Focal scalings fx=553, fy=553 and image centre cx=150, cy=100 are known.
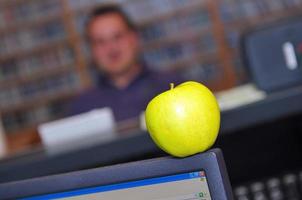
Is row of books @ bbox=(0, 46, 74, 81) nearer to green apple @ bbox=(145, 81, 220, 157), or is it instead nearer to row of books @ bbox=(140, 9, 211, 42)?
row of books @ bbox=(140, 9, 211, 42)

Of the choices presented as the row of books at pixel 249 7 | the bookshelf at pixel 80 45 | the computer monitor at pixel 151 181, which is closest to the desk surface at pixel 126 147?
the computer monitor at pixel 151 181

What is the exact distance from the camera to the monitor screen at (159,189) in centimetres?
70

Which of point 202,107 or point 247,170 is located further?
point 247,170

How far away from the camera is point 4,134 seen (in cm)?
456

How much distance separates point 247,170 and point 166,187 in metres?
0.97

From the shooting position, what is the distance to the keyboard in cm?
139

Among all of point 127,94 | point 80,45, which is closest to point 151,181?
point 127,94

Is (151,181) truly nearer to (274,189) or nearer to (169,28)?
(274,189)

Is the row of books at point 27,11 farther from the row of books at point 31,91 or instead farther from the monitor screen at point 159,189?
the monitor screen at point 159,189

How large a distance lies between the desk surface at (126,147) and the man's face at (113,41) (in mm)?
1607

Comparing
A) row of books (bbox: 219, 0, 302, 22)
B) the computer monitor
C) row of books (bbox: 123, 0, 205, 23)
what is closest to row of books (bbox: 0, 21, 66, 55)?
row of books (bbox: 123, 0, 205, 23)

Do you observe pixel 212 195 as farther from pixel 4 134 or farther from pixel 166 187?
pixel 4 134

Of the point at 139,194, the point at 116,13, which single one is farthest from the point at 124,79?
the point at 139,194

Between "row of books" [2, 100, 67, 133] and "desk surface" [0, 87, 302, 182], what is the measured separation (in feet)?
10.6
